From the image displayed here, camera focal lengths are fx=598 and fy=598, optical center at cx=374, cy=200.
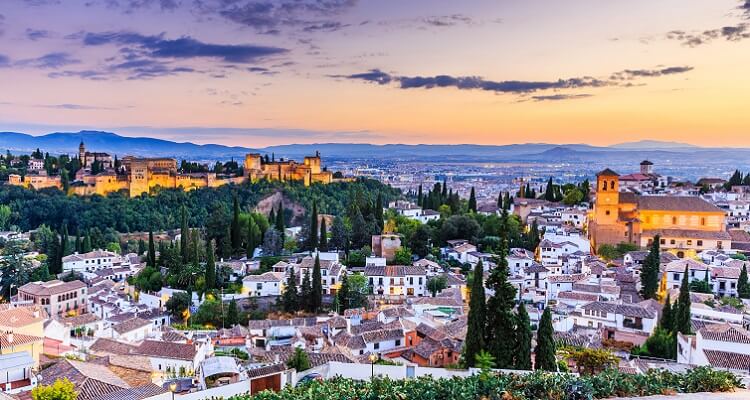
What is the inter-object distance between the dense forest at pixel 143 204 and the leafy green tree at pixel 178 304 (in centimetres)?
2186

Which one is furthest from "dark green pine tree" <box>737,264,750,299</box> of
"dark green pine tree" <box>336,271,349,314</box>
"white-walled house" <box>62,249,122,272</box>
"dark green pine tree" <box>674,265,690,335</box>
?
"white-walled house" <box>62,249,122,272</box>

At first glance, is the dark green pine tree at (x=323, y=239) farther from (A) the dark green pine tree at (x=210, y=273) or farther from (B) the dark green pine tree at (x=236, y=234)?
(A) the dark green pine tree at (x=210, y=273)

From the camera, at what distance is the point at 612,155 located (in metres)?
118

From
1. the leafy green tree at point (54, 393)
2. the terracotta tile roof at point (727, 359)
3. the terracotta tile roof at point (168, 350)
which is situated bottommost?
the terracotta tile roof at point (168, 350)

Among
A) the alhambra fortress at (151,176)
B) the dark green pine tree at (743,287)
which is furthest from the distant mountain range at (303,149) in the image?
the dark green pine tree at (743,287)

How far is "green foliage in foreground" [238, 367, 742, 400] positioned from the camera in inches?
337

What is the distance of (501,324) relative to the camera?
43.6 feet

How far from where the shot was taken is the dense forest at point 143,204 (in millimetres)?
48312

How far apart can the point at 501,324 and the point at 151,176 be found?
154 ft

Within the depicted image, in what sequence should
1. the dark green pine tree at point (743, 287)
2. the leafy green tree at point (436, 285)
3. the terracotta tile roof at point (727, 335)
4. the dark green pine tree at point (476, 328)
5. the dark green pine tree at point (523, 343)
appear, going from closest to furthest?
the dark green pine tree at point (523, 343), the dark green pine tree at point (476, 328), the terracotta tile roof at point (727, 335), the dark green pine tree at point (743, 287), the leafy green tree at point (436, 285)

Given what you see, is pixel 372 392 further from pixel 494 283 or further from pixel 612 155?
pixel 612 155

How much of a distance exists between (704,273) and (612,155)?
100166mm

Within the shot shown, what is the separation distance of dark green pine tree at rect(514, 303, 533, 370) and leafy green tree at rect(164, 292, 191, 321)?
16752mm

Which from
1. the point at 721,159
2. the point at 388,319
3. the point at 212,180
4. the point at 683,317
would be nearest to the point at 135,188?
the point at 212,180
